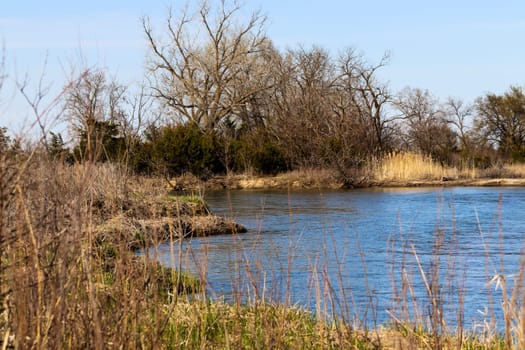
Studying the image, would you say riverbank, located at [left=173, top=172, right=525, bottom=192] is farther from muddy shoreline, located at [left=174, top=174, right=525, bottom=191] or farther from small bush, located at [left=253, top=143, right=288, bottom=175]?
small bush, located at [left=253, top=143, right=288, bottom=175]

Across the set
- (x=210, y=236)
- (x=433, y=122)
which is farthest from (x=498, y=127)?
(x=210, y=236)

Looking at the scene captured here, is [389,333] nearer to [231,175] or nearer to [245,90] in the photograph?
[231,175]

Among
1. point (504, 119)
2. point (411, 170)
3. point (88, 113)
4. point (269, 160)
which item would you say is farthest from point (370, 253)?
point (504, 119)

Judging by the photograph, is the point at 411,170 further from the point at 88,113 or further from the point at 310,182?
the point at 88,113

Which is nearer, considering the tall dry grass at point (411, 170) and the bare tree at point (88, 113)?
the bare tree at point (88, 113)

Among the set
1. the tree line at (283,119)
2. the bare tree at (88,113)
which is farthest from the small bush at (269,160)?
the bare tree at (88,113)

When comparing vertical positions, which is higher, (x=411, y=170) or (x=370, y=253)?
(x=411, y=170)

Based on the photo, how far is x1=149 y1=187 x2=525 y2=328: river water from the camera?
5.31m

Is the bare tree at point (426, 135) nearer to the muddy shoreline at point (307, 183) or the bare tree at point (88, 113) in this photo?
the muddy shoreline at point (307, 183)

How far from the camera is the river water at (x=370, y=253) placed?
17.4 ft

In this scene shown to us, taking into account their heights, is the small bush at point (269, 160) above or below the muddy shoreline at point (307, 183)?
above

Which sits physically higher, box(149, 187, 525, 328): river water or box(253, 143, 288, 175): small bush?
box(253, 143, 288, 175): small bush

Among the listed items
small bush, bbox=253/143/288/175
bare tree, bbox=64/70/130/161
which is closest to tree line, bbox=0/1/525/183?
small bush, bbox=253/143/288/175

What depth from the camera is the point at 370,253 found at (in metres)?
12.4
